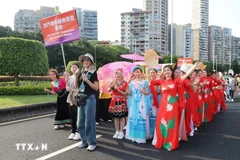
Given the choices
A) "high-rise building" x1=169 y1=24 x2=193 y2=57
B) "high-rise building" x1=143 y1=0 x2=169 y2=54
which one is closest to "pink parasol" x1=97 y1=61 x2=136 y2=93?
"high-rise building" x1=143 y1=0 x2=169 y2=54

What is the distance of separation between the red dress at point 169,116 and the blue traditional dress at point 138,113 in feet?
1.19

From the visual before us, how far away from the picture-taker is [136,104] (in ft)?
17.8

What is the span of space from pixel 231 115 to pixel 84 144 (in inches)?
244

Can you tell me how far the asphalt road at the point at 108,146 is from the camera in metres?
4.54

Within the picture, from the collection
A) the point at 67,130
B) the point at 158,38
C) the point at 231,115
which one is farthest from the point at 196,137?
the point at 158,38

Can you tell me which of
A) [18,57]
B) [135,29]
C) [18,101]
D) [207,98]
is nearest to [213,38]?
[135,29]

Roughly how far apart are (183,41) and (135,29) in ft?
59.5

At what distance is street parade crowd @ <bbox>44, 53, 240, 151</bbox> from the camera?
15.6 feet

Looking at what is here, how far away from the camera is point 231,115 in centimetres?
913

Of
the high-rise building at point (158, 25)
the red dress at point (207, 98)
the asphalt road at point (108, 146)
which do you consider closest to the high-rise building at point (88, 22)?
the high-rise building at point (158, 25)

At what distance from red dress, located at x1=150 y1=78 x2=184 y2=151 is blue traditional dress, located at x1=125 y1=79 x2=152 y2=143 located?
0.36 meters

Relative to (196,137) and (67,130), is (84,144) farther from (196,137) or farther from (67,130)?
(196,137)

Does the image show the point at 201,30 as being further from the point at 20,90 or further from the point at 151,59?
the point at 151,59
